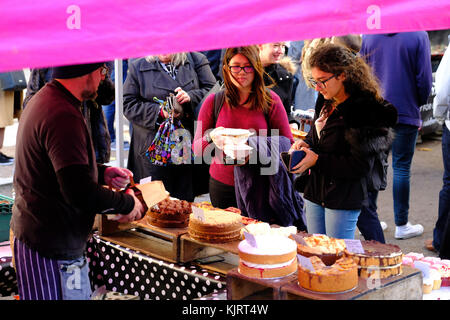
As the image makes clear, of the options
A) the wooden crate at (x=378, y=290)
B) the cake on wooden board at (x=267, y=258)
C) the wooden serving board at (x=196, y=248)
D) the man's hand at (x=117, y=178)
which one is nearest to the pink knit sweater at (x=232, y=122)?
the wooden serving board at (x=196, y=248)

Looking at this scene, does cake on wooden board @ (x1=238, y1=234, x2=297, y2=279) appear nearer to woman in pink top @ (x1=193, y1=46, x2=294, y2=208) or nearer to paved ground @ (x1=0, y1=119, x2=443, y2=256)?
woman in pink top @ (x1=193, y1=46, x2=294, y2=208)

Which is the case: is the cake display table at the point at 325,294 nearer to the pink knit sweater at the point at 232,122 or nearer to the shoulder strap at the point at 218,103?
the pink knit sweater at the point at 232,122

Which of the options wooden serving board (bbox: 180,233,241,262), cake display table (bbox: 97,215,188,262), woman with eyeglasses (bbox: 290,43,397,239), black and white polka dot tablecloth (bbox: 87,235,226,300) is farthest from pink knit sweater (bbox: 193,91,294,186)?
black and white polka dot tablecloth (bbox: 87,235,226,300)

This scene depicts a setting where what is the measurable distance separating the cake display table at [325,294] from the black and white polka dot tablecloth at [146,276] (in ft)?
0.78

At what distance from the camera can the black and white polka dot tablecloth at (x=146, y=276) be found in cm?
312

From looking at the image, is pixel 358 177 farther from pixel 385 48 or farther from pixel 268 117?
pixel 385 48

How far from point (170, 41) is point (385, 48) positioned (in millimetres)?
3638

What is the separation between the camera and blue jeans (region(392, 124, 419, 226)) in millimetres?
5450

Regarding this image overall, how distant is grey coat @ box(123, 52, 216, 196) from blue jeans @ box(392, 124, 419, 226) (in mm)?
1759

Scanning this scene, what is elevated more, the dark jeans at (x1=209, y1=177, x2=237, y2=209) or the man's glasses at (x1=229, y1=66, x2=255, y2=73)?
the man's glasses at (x1=229, y1=66, x2=255, y2=73)

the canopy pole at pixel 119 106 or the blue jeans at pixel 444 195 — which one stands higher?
the canopy pole at pixel 119 106

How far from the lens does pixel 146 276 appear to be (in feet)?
11.3

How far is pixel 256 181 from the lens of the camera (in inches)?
155
